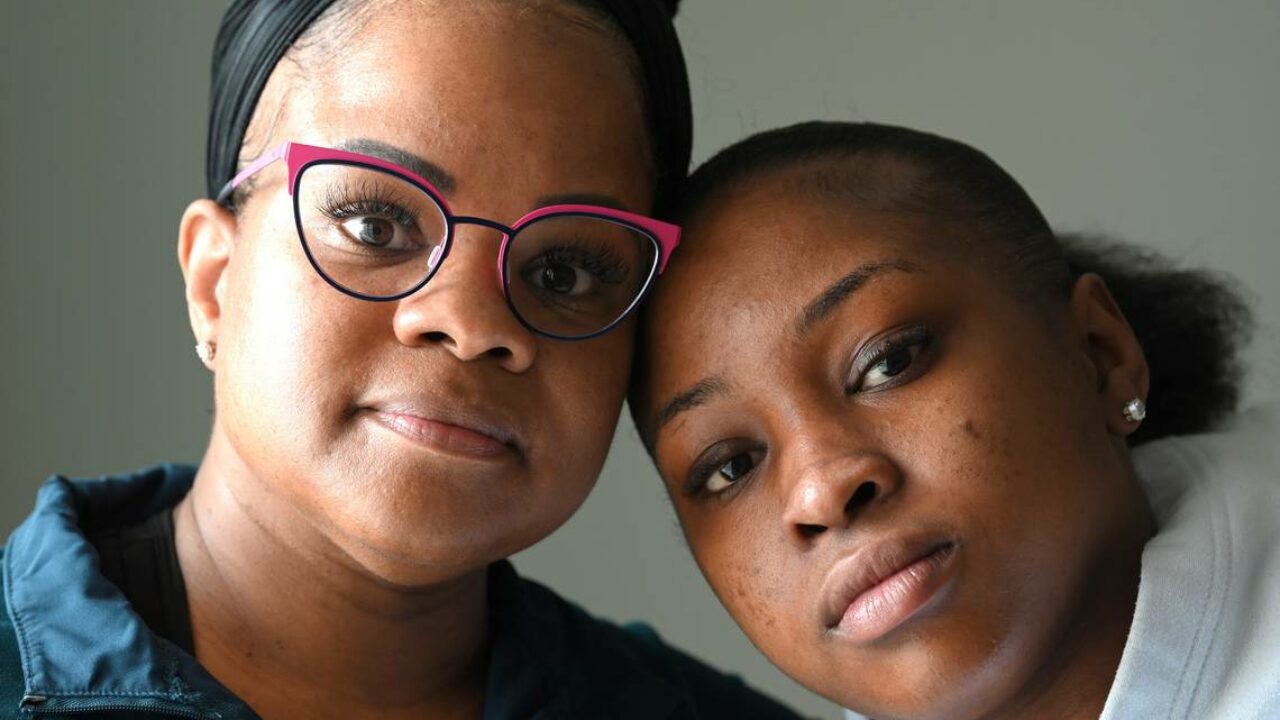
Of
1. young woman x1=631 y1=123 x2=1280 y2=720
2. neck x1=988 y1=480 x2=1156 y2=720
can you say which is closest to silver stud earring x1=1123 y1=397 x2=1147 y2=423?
young woman x1=631 y1=123 x2=1280 y2=720

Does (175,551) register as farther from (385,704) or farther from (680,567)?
(680,567)

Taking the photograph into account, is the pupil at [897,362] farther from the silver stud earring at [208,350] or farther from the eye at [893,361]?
the silver stud earring at [208,350]

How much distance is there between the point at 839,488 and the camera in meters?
1.29

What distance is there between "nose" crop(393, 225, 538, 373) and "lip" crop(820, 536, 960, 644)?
0.35 meters

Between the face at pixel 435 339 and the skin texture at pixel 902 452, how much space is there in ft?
0.42

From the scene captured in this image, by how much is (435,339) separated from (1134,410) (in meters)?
0.68

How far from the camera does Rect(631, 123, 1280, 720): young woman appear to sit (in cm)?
130

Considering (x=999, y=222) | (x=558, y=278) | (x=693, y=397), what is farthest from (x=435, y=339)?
(x=999, y=222)

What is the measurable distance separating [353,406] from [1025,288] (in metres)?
0.65

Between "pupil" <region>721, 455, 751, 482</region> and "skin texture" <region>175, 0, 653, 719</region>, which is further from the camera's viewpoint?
"pupil" <region>721, 455, 751, 482</region>

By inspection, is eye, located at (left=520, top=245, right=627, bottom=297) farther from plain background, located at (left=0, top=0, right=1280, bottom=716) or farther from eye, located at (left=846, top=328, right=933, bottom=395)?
plain background, located at (left=0, top=0, right=1280, bottom=716)

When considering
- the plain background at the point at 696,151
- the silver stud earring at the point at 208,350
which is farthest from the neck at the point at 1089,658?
the plain background at the point at 696,151

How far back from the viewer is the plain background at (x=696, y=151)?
7.07 feet

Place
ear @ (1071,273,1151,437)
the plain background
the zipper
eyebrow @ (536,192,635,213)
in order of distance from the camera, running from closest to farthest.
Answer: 1. the zipper
2. eyebrow @ (536,192,635,213)
3. ear @ (1071,273,1151,437)
4. the plain background
